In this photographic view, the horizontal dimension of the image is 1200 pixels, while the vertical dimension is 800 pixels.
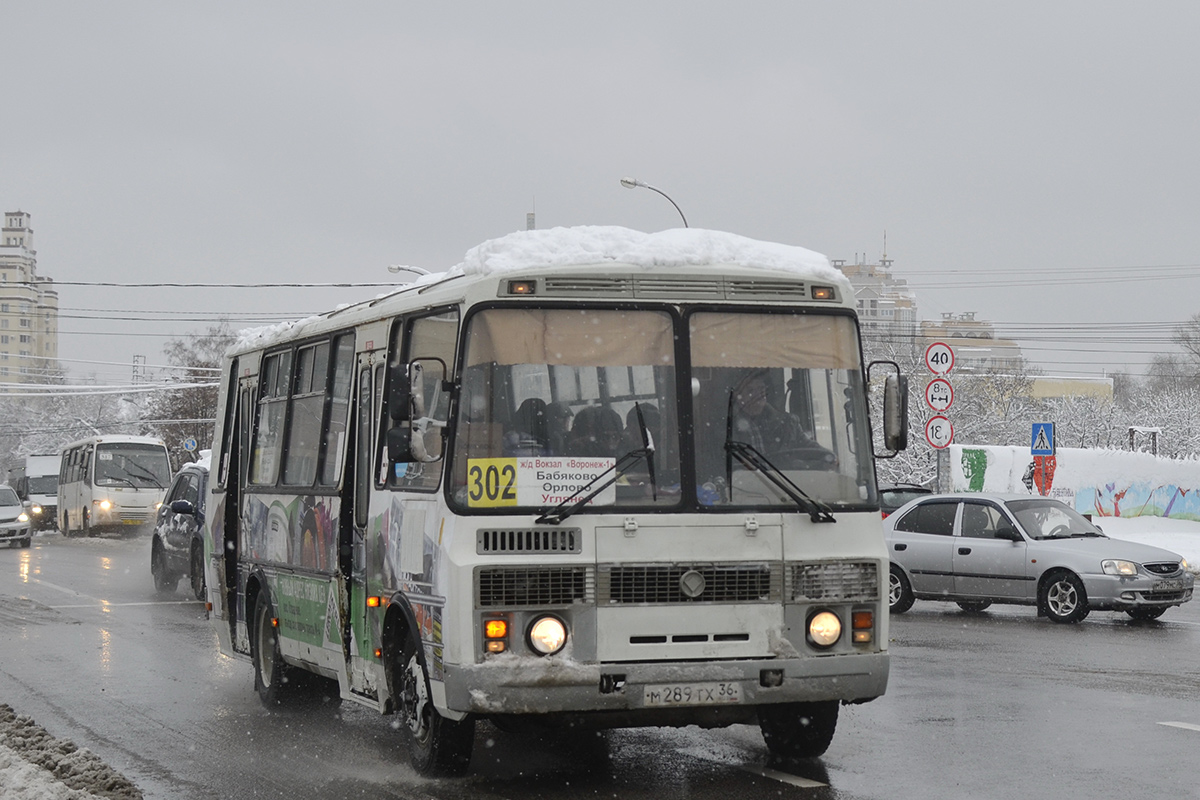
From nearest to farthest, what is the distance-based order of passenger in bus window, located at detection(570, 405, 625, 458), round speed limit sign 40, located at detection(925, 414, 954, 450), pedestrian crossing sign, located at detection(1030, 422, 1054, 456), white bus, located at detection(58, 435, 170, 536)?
passenger in bus window, located at detection(570, 405, 625, 458)
round speed limit sign 40, located at detection(925, 414, 954, 450)
pedestrian crossing sign, located at detection(1030, 422, 1054, 456)
white bus, located at detection(58, 435, 170, 536)

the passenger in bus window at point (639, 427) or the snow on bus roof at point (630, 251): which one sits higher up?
the snow on bus roof at point (630, 251)

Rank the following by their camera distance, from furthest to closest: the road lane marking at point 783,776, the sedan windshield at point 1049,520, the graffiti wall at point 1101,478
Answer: the graffiti wall at point 1101,478, the sedan windshield at point 1049,520, the road lane marking at point 783,776

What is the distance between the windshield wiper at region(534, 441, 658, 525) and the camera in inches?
300

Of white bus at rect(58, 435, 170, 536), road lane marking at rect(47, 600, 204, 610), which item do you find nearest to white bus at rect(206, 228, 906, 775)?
road lane marking at rect(47, 600, 204, 610)

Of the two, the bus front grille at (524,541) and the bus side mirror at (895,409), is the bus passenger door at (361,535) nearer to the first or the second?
the bus front grille at (524,541)

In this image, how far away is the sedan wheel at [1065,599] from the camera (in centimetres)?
1712

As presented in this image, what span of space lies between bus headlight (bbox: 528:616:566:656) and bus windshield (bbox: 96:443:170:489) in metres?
40.1

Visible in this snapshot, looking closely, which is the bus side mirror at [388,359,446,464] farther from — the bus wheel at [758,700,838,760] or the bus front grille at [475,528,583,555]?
the bus wheel at [758,700,838,760]

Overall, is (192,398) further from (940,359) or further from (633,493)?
(633,493)

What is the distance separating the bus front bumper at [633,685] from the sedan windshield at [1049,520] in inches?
424

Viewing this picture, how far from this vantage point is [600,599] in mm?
7660

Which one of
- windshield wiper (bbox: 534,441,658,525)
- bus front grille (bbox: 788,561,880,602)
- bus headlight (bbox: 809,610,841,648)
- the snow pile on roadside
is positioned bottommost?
the snow pile on roadside

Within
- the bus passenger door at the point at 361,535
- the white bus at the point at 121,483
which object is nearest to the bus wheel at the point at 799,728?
the bus passenger door at the point at 361,535

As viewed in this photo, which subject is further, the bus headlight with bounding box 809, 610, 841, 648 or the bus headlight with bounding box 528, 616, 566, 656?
the bus headlight with bounding box 809, 610, 841, 648
